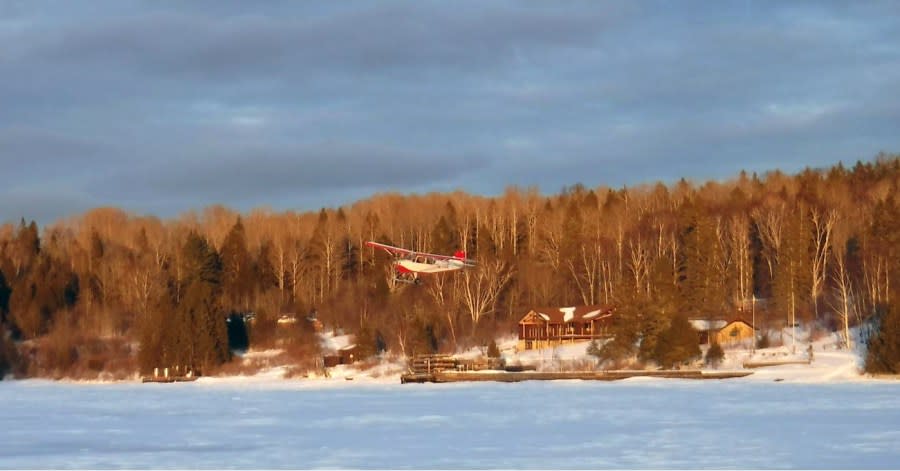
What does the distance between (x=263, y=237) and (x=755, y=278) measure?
4082 centimetres

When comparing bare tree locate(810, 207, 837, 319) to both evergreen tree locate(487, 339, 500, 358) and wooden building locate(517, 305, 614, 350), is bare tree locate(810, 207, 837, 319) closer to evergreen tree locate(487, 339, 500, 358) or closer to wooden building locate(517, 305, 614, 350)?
wooden building locate(517, 305, 614, 350)

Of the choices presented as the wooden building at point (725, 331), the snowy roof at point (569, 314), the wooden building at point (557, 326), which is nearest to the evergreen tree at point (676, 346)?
the wooden building at point (725, 331)

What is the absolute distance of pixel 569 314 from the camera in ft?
226

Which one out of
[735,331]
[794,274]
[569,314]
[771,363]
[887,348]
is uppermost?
[794,274]

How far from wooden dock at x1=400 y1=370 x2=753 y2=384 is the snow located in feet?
20.0

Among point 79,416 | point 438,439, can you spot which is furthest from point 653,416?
point 79,416

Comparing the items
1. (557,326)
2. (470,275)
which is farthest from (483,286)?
(557,326)

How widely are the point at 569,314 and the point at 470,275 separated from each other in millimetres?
10008

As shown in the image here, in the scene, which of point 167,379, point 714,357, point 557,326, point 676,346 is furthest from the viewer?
point 557,326

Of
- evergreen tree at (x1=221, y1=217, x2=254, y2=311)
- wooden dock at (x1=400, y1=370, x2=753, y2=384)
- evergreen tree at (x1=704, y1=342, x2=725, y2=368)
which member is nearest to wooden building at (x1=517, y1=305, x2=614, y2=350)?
wooden dock at (x1=400, y1=370, x2=753, y2=384)

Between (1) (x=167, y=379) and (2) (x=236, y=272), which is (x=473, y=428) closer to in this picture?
(1) (x=167, y=379)

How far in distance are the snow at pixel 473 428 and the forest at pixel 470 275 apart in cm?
1905

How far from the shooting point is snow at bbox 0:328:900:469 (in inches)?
749

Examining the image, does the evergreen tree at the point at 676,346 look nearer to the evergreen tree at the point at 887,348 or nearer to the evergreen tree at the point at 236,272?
the evergreen tree at the point at 887,348
